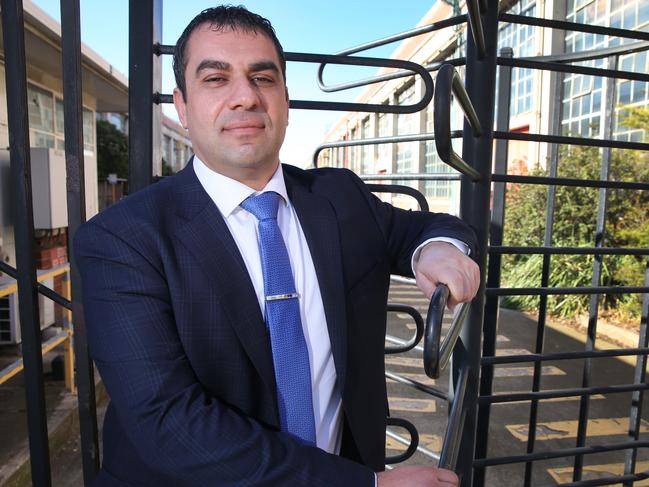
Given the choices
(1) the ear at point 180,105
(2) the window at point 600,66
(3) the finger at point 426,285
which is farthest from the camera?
(2) the window at point 600,66

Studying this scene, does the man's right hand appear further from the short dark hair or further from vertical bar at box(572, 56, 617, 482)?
vertical bar at box(572, 56, 617, 482)

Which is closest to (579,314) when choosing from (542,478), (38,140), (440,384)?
(440,384)

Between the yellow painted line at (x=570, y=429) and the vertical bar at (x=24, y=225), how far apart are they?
3.43m

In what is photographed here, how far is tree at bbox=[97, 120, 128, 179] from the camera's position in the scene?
720 inches

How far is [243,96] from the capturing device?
1.32 meters

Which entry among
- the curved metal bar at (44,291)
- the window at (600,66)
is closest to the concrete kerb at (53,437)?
the curved metal bar at (44,291)

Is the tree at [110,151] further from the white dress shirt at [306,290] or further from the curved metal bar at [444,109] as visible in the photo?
the curved metal bar at [444,109]

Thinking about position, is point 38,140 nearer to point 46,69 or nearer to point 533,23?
point 46,69

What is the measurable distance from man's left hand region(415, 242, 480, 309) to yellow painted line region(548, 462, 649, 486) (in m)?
2.65

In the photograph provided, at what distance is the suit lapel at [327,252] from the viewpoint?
129 centimetres

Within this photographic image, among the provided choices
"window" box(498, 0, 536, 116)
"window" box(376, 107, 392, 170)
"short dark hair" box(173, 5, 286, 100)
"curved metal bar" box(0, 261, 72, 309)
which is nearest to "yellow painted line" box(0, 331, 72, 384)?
"curved metal bar" box(0, 261, 72, 309)

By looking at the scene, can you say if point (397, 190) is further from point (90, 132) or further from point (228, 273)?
point (90, 132)

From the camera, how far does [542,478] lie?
3193 mm

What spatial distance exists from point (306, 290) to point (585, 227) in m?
6.74
